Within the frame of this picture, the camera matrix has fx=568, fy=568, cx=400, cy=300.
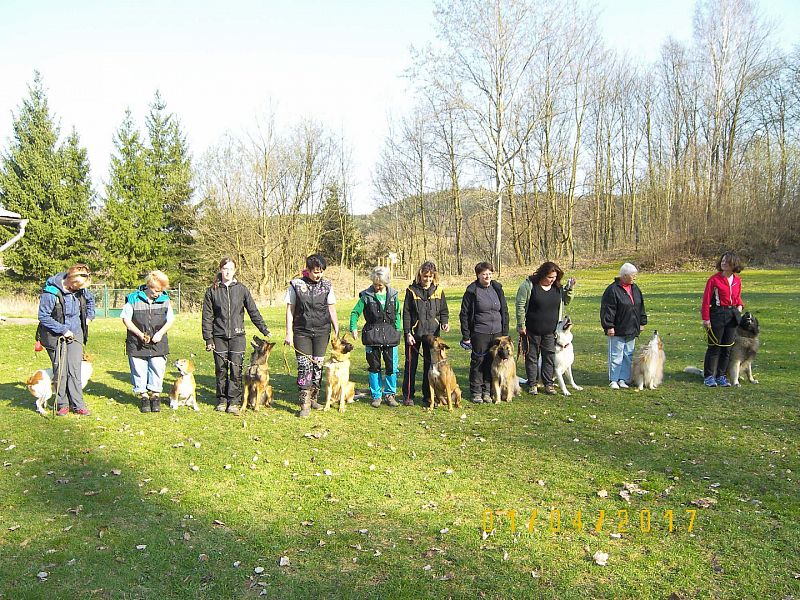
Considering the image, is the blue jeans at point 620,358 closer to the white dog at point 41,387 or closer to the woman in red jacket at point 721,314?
the woman in red jacket at point 721,314

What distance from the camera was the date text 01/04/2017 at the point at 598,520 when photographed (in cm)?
404

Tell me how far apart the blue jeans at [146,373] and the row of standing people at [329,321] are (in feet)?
0.04

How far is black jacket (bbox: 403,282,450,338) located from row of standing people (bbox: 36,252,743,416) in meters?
0.01

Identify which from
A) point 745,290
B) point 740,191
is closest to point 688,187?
point 740,191

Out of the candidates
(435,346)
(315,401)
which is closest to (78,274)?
(315,401)

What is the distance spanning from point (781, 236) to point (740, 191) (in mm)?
3273

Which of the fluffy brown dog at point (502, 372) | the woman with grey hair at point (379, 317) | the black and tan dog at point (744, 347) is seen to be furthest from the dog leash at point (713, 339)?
the woman with grey hair at point (379, 317)

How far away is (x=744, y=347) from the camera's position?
8180 millimetres

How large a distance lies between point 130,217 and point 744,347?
32702 mm

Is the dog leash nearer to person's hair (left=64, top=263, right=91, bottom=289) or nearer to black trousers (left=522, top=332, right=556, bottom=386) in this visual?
black trousers (left=522, top=332, right=556, bottom=386)

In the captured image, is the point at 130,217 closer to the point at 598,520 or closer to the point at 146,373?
the point at 146,373

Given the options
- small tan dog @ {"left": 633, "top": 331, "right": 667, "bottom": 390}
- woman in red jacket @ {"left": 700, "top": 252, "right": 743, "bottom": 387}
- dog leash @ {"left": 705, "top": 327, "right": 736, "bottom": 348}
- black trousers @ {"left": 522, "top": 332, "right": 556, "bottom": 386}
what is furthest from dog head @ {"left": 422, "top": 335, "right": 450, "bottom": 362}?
dog leash @ {"left": 705, "top": 327, "right": 736, "bottom": 348}

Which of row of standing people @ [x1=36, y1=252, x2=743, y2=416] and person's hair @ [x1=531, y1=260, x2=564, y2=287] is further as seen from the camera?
person's hair @ [x1=531, y1=260, x2=564, y2=287]

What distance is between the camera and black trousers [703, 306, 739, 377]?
317 inches
